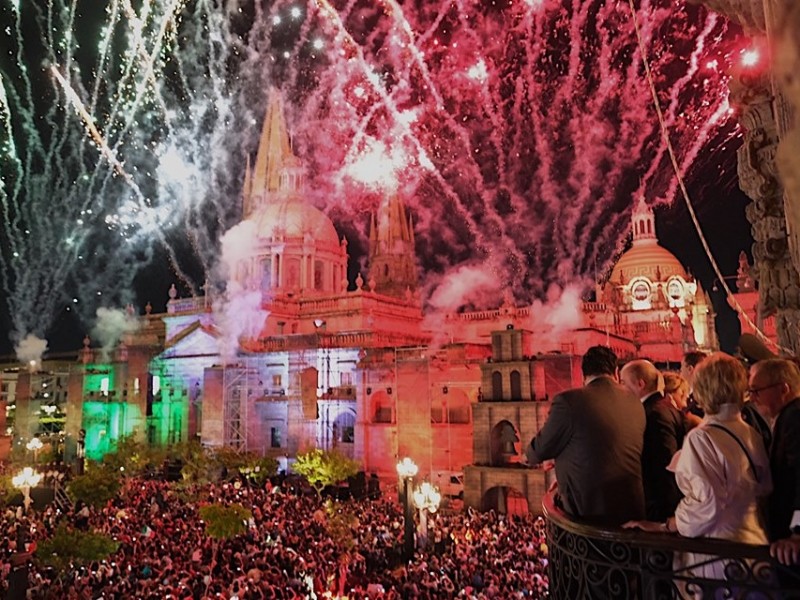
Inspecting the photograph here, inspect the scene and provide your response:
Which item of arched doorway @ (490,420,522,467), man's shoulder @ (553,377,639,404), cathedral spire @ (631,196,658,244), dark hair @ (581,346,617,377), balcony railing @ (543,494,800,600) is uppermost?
cathedral spire @ (631,196,658,244)

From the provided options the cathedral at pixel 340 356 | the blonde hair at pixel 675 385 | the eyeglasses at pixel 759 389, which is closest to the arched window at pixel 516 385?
the cathedral at pixel 340 356

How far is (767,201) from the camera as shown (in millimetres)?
13148

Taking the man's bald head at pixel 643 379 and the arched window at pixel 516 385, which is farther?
the arched window at pixel 516 385

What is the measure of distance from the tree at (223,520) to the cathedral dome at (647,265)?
38.8 meters

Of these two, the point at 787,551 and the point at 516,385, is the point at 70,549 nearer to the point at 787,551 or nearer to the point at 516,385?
the point at 787,551

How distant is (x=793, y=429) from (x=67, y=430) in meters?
51.0

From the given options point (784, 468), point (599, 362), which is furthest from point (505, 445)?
point (784, 468)

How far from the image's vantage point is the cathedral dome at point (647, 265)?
48.9 metres

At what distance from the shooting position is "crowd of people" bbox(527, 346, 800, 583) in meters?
3.83

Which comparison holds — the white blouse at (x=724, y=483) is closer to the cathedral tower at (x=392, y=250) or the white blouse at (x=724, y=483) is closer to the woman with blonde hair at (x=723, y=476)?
the woman with blonde hair at (x=723, y=476)

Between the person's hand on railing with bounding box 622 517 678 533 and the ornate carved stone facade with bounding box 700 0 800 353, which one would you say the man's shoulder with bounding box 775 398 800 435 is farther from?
the ornate carved stone facade with bounding box 700 0 800 353

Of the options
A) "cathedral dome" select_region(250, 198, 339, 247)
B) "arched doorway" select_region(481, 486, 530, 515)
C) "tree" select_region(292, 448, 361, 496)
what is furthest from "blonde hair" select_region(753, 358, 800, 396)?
"cathedral dome" select_region(250, 198, 339, 247)

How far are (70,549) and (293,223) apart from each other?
38.8m

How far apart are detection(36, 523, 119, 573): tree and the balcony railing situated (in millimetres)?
13538
